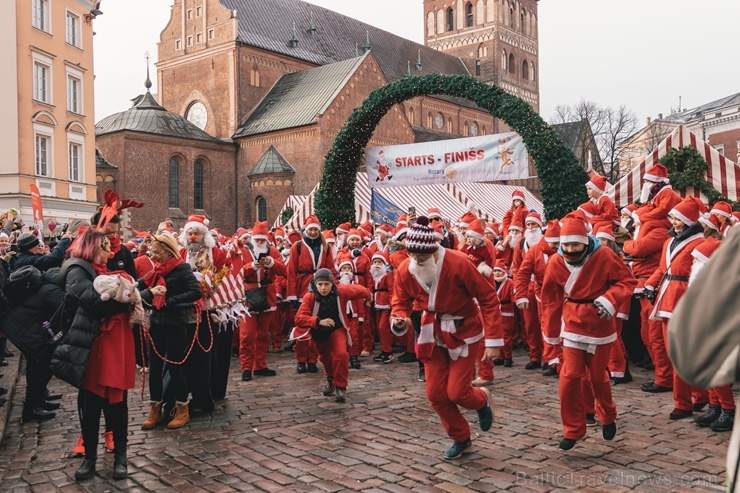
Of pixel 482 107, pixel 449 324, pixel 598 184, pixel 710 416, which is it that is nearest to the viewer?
pixel 449 324

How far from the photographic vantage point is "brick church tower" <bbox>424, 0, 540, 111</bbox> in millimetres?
69438

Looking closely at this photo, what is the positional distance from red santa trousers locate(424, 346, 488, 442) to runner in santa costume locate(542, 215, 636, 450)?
77 centimetres

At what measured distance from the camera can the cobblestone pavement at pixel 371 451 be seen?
15.9 ft

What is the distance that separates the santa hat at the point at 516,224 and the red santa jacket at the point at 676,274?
4.05m

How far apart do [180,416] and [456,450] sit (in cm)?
285

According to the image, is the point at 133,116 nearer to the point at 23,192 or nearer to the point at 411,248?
the point at 23,192

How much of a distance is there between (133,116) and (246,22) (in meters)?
11.6

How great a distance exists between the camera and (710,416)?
20.3 feet

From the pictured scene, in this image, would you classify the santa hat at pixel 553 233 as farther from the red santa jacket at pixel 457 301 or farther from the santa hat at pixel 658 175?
the red santa jacket at pixel 457 301

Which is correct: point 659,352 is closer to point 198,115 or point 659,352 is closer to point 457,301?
point 457,301

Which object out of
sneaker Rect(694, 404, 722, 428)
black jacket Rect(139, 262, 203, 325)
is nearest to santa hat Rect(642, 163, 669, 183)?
sneaker Rect(694, 404, 722, 428)

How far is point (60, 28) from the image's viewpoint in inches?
1182

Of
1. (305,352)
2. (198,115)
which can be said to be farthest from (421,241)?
(198,115)

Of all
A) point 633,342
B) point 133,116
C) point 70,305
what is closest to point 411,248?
point 70,305
